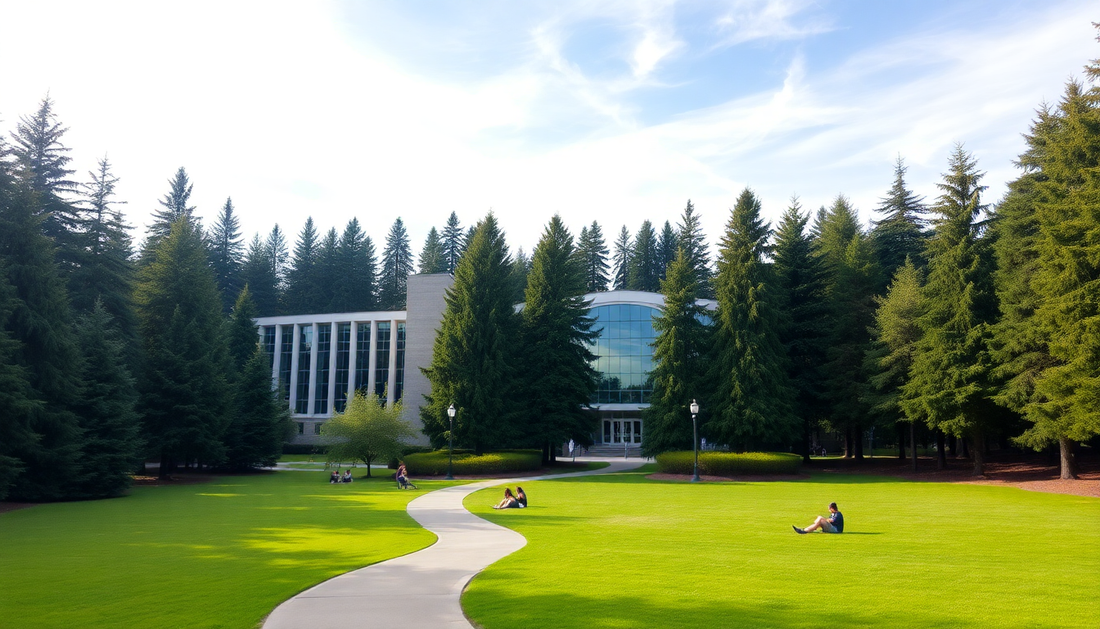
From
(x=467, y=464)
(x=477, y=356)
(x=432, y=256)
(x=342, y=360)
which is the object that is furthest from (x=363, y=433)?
(x=432, y=256)

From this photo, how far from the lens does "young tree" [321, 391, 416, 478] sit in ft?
120

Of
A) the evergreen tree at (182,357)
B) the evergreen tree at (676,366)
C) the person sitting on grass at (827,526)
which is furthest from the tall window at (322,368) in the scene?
the person sitting on grass at (827,526)

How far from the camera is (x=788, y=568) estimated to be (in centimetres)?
1076

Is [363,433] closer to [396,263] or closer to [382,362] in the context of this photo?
[382,362]

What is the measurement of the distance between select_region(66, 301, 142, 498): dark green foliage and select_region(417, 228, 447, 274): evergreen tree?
6934 centimetres

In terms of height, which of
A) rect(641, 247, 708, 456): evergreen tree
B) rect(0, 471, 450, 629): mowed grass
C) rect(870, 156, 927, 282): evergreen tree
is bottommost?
rect(0, 471, 450, 629): mowed grass

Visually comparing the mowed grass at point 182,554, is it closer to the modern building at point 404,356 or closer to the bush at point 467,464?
the bush at point 467,464

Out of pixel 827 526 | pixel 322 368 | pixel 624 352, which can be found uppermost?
pixel 624 352

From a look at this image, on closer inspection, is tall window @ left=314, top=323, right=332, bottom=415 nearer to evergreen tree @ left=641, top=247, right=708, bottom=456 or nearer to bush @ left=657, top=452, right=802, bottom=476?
evergreen tree @ left=641, top=247, right=708, bottom=456

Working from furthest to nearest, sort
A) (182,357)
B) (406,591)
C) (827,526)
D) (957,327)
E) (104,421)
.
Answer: (182,357) < (957,327) < (104,421) < (827,526) < (406,591)

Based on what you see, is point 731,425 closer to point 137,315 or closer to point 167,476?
point 167,476

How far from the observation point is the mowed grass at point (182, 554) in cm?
847

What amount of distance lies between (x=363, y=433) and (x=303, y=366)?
1267 inches

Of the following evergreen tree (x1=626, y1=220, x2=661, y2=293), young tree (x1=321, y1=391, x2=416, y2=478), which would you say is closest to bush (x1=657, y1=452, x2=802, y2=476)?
young tree (x1=321, y1=391, x2=416, y2=478)
